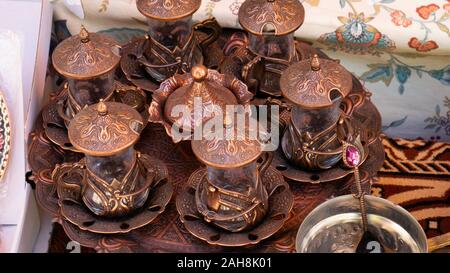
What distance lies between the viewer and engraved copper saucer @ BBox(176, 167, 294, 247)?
892mm

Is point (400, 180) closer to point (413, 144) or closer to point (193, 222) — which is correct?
point (413, 144)

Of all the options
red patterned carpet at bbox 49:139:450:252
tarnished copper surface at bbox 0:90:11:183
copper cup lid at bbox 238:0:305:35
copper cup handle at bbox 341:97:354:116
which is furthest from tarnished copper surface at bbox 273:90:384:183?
tarnished copper surface at bbox 0:90:11:183

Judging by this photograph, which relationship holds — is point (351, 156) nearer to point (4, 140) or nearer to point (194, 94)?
point (194, 94)

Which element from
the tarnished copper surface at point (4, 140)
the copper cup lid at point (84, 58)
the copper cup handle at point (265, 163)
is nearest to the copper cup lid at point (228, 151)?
the copper cup handle at point (265, 163)

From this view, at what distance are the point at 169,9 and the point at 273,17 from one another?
0.13m

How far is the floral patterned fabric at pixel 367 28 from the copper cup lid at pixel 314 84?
0.96ft

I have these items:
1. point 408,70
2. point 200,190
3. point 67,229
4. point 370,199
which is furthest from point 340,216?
point 408,70

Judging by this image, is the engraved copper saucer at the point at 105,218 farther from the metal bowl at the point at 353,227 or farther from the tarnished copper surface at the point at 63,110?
the metal bowl at the point at 353,227

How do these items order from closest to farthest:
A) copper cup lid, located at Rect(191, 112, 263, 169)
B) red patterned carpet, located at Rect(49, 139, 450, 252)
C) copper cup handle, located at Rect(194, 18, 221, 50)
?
1. copper cup lid, located at Rect(191, 112, 263, 169)
2. copper cup handle, located at Rect(194, 18, 221, 50)
3. red patterned carpet, located at Rect(49, 139, 450, 252)

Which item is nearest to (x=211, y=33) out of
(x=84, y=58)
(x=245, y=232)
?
(x=84, y=58)

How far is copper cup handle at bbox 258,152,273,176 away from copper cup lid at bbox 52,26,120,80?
208 millimetres

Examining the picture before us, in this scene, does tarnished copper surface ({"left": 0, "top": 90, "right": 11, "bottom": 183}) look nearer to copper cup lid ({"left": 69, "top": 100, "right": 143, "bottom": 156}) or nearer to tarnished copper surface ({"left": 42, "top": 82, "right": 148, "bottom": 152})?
tarnished copper surface ({"left": 42, "top": 82, "right": 148, "bottom": 152})

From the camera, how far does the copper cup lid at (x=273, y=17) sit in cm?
97

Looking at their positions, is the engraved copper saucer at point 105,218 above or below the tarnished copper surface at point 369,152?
below
